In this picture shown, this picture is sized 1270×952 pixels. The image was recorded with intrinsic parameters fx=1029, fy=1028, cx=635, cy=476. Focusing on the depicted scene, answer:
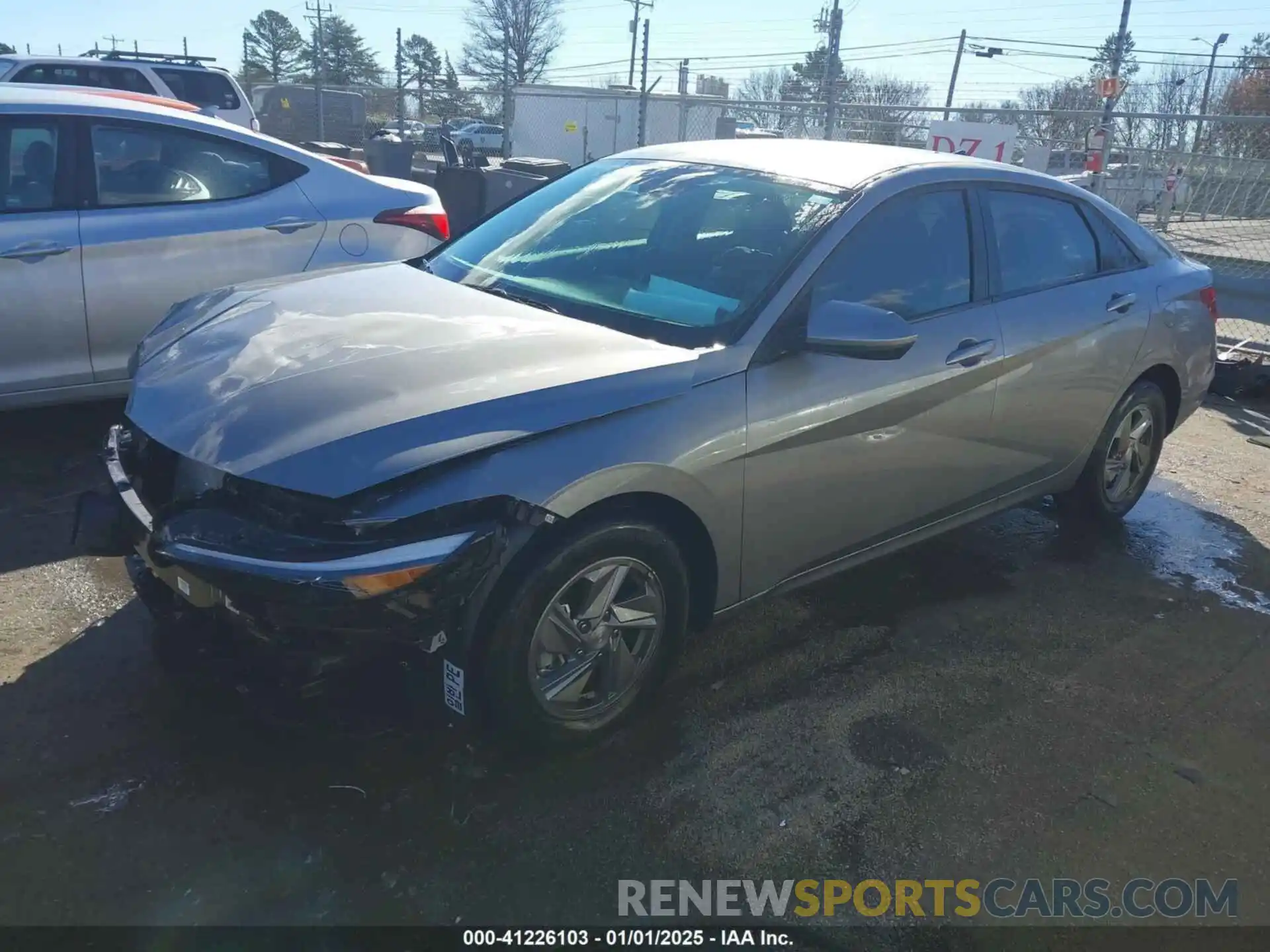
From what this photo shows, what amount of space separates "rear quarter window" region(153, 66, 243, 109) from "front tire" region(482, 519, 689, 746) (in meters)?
11.8

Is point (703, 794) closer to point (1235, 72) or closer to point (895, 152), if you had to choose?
point (895, 152)

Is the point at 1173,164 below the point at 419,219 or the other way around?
the other way around

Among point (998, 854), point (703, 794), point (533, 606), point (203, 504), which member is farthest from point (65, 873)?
point (998, 854)

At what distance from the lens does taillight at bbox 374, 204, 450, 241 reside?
5617 millimetres

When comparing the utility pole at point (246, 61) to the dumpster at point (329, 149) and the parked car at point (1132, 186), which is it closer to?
the dumpster at point (329, 149)

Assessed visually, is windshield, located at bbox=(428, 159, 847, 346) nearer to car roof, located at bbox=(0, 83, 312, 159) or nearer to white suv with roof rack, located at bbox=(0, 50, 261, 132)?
car roof, located at bbox=(0, 83, 312, 159)

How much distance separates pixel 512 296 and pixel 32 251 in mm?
2505

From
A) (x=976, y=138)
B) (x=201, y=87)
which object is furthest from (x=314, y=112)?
(x=976, y=138)

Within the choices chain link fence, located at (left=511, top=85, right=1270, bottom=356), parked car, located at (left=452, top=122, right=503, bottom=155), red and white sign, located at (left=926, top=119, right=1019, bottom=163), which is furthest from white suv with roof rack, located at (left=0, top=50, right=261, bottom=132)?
parked car, located at (left=452, top=122, right=503, bottom=155)

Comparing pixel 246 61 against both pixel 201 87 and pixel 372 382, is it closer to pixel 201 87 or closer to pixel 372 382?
pixel 201 87

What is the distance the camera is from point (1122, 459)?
16.5ft

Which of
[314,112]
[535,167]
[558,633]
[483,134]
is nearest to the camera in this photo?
[558,633]

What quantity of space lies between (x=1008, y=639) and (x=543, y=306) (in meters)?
2.21

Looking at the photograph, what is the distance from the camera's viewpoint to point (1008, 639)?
4000 millimetres
